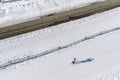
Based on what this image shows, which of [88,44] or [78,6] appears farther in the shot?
[78,6]

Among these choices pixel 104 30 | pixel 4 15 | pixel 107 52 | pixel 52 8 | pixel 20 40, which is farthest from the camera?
pixel 52 8

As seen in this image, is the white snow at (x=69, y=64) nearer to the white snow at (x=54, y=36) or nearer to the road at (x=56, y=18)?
the white snow at (x=54, y=36)

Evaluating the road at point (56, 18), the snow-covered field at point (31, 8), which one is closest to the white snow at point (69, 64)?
the road at point (56, 18)

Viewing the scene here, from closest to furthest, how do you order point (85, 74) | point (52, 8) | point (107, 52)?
point (85, 74) → point (107, 52) → point (52, 8)

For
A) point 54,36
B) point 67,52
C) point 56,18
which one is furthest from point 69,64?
point 56,18

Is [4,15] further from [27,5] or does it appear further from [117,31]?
[117,31]

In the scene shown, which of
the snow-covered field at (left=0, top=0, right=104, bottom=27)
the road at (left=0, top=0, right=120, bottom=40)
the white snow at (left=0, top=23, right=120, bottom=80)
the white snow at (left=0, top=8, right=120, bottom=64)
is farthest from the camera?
the snow-covered field at (left=0, top=0, right=104, bottom=27)

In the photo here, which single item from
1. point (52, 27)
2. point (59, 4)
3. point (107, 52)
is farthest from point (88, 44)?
point (59, 4)

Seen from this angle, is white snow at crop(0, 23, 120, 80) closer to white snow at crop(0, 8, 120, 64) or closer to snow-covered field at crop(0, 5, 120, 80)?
snow-covered field at crop(0, 5, 120, 80)

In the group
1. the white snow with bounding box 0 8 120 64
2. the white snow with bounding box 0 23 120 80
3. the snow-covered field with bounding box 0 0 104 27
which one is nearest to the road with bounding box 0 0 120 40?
the white snow with bounding box 0 8 120 64
